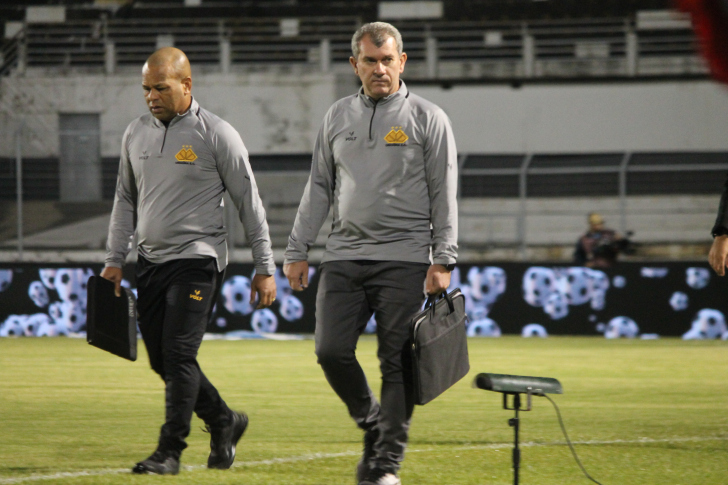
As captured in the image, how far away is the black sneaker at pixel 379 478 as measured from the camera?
14.5 ft

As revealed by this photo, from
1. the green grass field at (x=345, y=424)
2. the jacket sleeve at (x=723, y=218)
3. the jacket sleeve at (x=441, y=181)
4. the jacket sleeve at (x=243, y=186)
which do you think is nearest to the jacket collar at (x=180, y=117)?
the jacket sleeve at (x=243, y=186)

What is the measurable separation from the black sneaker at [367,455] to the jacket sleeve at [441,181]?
823 mm

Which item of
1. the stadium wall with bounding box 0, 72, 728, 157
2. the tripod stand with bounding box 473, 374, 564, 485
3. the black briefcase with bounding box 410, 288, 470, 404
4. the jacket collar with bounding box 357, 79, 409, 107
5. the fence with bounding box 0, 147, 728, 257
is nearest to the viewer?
the tripod stand with bounding box 473, 374, 564, 485

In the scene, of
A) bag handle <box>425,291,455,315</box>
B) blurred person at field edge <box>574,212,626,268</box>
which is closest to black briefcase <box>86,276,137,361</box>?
bag handle <box>425,291,455,315</box>

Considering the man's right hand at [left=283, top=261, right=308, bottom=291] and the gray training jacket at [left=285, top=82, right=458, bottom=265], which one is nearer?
the gray training jacket at [left=285, top=82, right=458, bottom=265]

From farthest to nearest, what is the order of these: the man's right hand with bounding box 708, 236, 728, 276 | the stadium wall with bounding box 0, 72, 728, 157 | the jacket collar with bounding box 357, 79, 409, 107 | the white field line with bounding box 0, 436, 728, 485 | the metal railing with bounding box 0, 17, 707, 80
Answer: the metal railing with bounding box 0, 17, 707, 80, the stadium wall with bounding box 0, 72, 728, 157, the white field line with bounding box 0, 436, 728, 485, the jacket collar with bounding box 357, 79, 409, 107, the man's right hand with bounding box 708, 236, 728, 276

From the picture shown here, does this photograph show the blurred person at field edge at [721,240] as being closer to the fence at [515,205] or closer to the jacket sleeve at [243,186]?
the jacket sleeve at [243,186]

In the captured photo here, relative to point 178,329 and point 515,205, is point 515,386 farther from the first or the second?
point 515,205

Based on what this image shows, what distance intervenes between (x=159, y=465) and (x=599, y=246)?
41.7ft

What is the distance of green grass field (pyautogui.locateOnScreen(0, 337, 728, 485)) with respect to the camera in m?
5.20

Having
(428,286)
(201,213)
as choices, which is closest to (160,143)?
(201,213)

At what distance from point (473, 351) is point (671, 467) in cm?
818

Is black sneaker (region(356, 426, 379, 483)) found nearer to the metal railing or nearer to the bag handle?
the bag handle

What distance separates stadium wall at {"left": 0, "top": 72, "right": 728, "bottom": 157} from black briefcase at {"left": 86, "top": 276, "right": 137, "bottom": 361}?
21.3m
